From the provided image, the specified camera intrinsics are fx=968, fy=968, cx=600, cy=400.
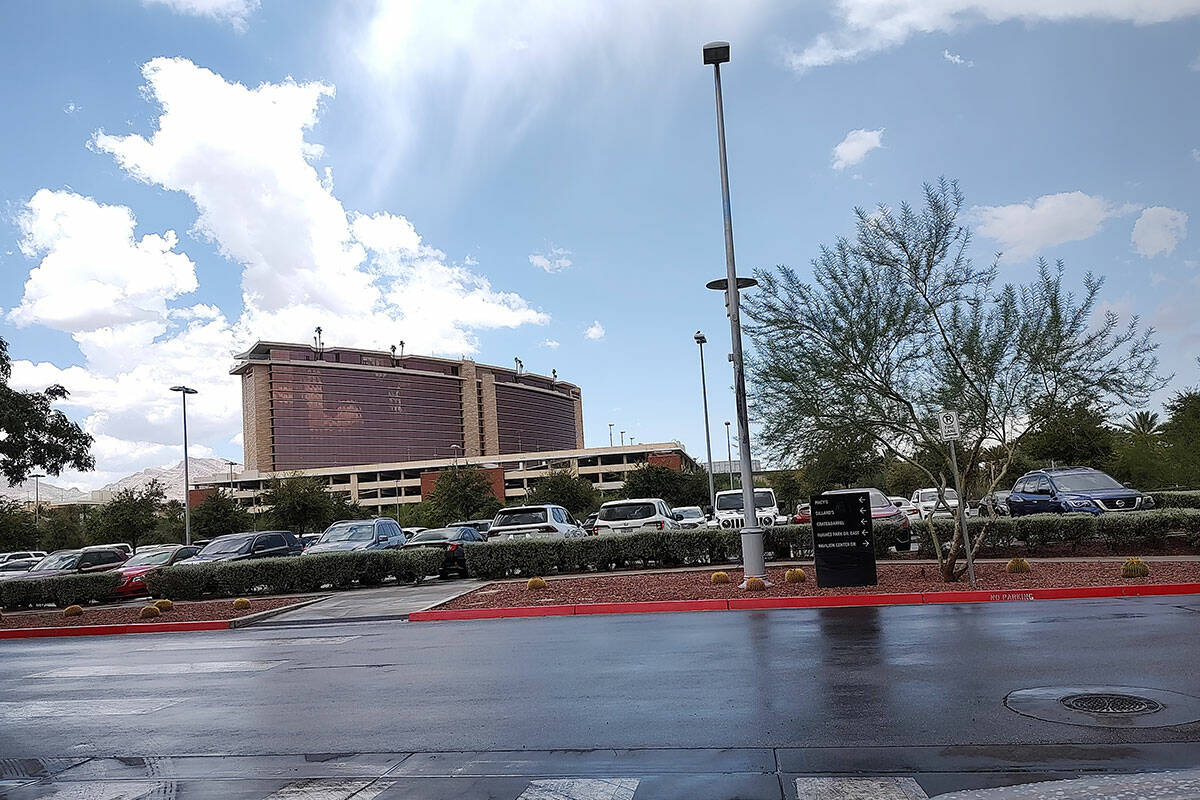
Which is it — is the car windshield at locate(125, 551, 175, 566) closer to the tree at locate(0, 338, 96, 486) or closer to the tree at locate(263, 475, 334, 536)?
the tree at locate(0, 338, 96, 486)

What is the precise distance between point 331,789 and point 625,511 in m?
18.1

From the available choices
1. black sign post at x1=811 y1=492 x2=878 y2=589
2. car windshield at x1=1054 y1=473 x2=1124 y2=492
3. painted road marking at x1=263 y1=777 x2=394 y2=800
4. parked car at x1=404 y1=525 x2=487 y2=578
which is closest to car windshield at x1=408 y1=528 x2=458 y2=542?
parked car at x1=404 y1=525 x2=487 y2=578

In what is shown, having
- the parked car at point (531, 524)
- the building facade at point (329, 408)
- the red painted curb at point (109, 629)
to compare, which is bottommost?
the red painted curb at point (109, 629)

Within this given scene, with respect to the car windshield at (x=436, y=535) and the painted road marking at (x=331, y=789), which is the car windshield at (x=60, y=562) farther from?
the painted road marking at (x=331, y=789)

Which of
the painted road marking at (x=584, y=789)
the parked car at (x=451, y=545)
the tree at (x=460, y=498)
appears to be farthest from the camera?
the tree at (x=460, y=498)

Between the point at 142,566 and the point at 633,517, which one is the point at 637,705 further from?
the point at 142,566

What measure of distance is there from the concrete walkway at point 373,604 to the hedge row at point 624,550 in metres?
0.86

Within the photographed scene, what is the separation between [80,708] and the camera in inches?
355

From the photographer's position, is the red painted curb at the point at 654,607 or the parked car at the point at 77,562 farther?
the parked car at the point at 77,562

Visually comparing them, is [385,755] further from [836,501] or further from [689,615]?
[836,501]

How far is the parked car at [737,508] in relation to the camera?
28373 millimetres

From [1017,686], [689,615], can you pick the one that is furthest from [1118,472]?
[1017,686]

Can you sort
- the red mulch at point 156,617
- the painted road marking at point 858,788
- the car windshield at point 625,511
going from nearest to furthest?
the painted road marking at point 858,788
the red mulch at point 156,617
the car windshield at point 625,511

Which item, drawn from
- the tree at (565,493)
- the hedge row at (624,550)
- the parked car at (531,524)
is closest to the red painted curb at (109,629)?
the hedge row at (624,550)
